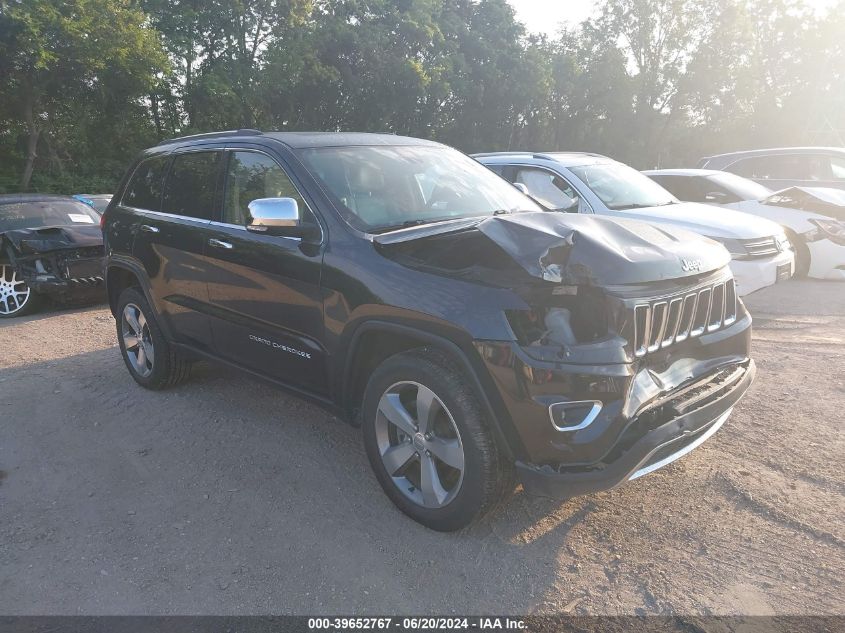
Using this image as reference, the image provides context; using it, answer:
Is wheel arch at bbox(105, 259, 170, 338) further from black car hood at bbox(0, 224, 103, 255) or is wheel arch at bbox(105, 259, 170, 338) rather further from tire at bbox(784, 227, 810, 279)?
tire at bbox(784, 227, 810, 279)

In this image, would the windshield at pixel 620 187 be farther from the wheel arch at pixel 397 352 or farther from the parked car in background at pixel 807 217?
the wheel arch at pixel 397 352

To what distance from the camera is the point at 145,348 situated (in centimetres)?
526

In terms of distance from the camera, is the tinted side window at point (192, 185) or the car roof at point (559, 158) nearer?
the tinted side window at point (192, 185)

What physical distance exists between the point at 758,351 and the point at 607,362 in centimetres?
391

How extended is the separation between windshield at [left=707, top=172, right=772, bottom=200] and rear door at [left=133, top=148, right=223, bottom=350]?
7.89 m

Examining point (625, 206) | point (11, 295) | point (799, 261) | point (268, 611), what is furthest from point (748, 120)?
point (268, 611)

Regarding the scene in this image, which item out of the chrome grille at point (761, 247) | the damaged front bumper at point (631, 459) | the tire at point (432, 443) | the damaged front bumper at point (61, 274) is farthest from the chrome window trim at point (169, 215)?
the chrome grille at point (761, 247)

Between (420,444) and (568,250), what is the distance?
3.66ft

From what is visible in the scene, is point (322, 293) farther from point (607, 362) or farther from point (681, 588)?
point (681, 588)

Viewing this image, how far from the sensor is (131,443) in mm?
4344

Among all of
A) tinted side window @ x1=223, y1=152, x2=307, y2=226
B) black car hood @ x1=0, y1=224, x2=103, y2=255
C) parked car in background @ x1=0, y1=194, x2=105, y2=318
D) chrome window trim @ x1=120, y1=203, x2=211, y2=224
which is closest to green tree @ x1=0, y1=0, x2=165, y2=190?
parked car in background @ x1=0, y1=194, x2=105, y2=318

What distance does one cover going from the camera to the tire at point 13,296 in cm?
830

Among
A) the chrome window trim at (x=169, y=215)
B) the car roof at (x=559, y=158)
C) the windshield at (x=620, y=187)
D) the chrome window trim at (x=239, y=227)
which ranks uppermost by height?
the car roof at (x=559, y=158)

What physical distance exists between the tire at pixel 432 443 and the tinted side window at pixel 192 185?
1.98m
